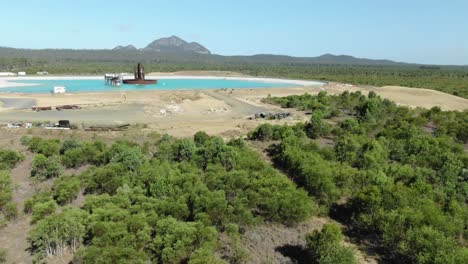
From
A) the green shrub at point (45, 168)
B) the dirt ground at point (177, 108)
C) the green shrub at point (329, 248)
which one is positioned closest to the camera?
the green shrub at point (329, 248)

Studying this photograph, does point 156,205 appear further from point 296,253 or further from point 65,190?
point 296,253

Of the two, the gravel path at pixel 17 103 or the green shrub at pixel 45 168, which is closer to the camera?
the green shrub at pixel 45 168

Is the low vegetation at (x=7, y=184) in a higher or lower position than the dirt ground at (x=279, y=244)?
higher

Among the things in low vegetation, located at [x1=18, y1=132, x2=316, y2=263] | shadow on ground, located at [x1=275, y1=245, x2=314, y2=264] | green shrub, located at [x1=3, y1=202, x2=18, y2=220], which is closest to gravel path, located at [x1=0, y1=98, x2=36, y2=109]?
low vegetation, located at [x1=18, y1=132, x2=316, y2=263]

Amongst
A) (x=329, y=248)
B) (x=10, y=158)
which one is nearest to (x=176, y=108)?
→ (x=10, y=158)

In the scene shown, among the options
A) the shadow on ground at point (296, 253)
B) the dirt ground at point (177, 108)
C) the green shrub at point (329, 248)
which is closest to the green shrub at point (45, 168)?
the dirt ground at point (177, 108)

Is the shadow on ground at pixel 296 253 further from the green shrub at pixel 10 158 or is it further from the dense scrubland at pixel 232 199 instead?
the green shrub at pixel 10 158
